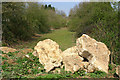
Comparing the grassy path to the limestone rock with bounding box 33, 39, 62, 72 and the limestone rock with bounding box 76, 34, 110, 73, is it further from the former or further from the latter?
the limestone rock with bounding box 76, 34, 110, 73

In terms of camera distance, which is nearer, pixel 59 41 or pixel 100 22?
pixel 100 22

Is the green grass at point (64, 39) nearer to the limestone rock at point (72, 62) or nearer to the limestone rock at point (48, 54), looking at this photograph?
the limestone rock at point (48, 54)

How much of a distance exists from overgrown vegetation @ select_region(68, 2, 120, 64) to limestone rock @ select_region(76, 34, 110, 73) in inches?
34.8

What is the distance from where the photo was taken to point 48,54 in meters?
5.31

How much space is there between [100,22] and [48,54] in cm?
267

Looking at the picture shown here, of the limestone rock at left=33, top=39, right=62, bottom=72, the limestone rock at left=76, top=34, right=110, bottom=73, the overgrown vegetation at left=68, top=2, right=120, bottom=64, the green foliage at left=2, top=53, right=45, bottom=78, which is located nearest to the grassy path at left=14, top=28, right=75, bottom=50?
the overgrown vegetation at left=68, top=2, right=120, bottom=64

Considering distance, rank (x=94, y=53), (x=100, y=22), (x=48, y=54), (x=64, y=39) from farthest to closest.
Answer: (x=64, y=39) < (x=100, y=22) < (x=48, y=54) < (x=94, y=53)

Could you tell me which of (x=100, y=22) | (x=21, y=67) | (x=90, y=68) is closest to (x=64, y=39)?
(x=100, y=22)

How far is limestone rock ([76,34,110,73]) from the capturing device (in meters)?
4.69

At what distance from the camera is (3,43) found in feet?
30.7

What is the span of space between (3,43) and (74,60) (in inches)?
240

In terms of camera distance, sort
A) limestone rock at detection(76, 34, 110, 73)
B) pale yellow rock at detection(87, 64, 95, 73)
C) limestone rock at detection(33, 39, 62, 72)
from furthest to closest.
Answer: limestone rock at detection(33, 39, 62, 72)
limestone rock at detection(76, 34, 110, 73)
pale yellow rock at detection(87, 64, 95, 73)

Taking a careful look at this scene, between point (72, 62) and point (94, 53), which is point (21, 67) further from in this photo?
point (94, 53)

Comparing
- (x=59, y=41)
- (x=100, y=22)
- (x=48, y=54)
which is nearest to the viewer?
(x=48, y=54)
